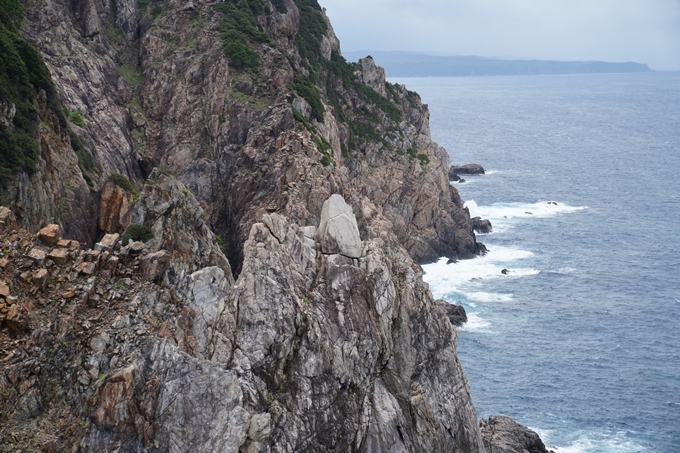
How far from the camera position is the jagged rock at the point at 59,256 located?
2577 cm

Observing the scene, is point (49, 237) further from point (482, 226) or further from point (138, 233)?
point (482, 226)

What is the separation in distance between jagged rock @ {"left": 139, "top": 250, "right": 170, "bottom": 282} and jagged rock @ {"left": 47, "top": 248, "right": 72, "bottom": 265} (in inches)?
121

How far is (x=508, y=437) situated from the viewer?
167ft

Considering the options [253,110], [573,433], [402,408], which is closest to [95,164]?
[253,110]

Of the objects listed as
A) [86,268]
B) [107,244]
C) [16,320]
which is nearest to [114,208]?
[107,244]

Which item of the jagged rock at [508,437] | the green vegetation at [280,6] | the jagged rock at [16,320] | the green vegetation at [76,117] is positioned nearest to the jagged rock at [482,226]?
the green vegetation at [280,6]

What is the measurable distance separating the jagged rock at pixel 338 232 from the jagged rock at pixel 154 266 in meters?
10.7

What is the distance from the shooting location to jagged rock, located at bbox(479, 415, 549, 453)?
4881 cm

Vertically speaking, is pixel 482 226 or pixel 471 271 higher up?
pixel 482 226

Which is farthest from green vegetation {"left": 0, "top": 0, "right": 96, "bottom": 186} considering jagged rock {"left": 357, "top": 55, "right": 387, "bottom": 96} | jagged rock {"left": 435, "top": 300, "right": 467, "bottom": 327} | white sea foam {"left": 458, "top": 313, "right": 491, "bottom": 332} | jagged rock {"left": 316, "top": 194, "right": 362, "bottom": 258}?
jagged rock {"left": 357, "top": 55, "right": 387, "bottom": 96}

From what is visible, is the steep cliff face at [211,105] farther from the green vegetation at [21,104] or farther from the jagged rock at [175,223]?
the green vegetation at [21,104]

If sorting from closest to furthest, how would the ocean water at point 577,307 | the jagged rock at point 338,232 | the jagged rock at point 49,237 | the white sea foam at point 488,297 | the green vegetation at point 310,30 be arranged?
the jagged rock at point 49,237 < the jagged rock at point 338,232 < the ocean water at point 577,307 < the white sea foam at point 488,297 < the green vegetation at point 310,30

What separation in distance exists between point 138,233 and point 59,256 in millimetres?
12304

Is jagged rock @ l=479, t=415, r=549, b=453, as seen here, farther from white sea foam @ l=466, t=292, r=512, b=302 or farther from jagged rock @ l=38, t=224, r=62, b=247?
jagged rock @ l=38, t=224, r=62, b=247
